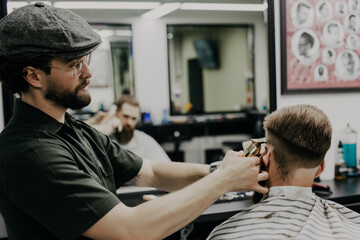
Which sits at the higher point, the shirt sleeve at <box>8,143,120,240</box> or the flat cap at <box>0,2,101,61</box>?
the flat cap at <box>0,2,101,61</box>

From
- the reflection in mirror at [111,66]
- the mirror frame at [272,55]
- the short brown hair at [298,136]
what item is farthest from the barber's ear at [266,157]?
the reflection in mirror at [111,66]

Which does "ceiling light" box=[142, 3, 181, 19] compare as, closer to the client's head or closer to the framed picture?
the client's head

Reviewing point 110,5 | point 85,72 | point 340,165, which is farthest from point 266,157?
point 110,5

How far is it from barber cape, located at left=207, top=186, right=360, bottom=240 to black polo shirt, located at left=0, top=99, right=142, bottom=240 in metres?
0.54

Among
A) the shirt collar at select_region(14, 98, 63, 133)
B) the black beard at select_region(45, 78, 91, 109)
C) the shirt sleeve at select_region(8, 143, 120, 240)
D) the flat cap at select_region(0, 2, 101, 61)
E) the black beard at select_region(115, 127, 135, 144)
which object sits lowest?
the black beard at select_region(115, 127, 135, 144)

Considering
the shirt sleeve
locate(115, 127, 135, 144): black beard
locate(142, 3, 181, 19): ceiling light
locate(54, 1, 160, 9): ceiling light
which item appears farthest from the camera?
locate(142, 3, 181, 19): ceiling light

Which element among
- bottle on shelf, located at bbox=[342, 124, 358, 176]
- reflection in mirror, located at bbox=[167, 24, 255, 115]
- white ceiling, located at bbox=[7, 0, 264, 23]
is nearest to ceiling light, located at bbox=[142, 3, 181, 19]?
white ceiling, located at bbox=[7, 0, 264, 23]

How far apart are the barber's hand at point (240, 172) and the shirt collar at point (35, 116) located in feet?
1.99

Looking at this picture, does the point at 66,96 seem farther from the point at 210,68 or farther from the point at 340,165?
the point at 210,68

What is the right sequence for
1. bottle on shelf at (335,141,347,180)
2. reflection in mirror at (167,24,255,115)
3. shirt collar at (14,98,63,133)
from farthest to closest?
1. reflection in mirror at (167,24,255,115)
2. bottle on shelf at (335,141,347,180)
3. shirt collar at (14,98,63,133)

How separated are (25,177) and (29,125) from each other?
0.20 m

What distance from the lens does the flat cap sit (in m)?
1.18

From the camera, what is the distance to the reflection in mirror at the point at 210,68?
4965mm

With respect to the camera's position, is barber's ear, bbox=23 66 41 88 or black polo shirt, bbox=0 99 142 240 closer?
black polo shirt, bbox=0 99 142 240
